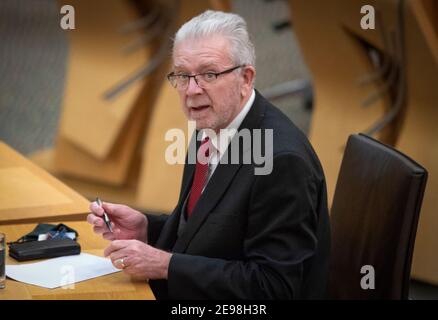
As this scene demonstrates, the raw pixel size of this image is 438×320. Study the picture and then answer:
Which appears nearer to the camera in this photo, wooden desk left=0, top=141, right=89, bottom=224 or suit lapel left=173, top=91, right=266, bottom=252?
suit lapel left=173, top=91, right=266, bottom=252

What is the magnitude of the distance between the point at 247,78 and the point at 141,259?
49cm

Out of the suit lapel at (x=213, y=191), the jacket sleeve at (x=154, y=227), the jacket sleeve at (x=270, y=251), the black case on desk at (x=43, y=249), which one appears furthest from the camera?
the jacket sleeve at (x=154, y=227)

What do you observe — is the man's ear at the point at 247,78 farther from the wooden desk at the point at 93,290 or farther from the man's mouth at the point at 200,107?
the wooden desk at the point at 93,290

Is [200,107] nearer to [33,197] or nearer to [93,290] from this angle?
[93,290]

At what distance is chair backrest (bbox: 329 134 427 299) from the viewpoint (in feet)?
6.29

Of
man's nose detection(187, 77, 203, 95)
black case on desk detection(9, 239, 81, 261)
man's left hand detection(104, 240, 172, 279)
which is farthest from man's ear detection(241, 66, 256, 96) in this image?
black case on desk detection(9, 239, 81, 261)

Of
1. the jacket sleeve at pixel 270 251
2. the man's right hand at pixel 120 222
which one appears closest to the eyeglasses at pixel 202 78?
the jacket sleeve at pixel 270 251

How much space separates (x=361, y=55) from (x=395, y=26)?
0.32 metres

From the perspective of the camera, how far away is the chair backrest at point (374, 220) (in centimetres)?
192

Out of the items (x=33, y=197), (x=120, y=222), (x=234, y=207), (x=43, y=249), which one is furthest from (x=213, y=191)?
(x=33, y=197)

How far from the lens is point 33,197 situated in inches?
104

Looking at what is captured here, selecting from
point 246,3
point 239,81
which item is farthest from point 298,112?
point 239,81

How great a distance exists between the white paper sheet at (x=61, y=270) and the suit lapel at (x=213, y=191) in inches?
7.3

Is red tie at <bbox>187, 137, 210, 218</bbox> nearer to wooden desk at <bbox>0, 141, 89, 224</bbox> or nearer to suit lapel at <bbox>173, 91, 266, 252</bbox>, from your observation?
suit lapel at <bbox>173, 91, 266, 252</bbox>
